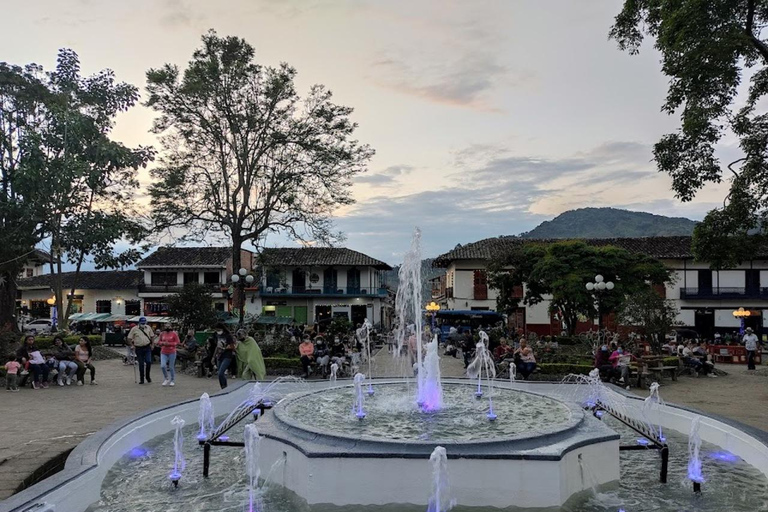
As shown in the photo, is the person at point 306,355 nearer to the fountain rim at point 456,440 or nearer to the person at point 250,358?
the person at point 250,358

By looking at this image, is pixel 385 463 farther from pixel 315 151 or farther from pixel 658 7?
pixel 315 151

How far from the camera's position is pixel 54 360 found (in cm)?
1301

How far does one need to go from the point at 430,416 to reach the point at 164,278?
40731mm

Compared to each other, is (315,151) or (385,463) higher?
(315,151)

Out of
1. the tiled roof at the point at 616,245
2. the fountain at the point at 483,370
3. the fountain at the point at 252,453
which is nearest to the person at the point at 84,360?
the fountain at the point at 483,370

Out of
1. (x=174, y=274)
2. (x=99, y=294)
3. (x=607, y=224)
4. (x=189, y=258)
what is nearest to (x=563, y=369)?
(x=189, y=258)

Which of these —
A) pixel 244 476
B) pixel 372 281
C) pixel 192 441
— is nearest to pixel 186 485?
pixel 244 476

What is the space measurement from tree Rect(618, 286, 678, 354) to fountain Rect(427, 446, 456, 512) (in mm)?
15016

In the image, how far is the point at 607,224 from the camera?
122438 millimetres

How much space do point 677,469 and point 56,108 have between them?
71.5ft

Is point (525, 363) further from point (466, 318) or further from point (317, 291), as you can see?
point (317, 291)

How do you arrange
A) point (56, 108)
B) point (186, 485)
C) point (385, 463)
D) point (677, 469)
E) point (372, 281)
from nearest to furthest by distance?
1. point (385, 463)
2. point (186, 485)
3. point (677, 469)
4. point (56, 108)
5. point (372, 281)

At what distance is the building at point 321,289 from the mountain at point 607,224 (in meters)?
70.9

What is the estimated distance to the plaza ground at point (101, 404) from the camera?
6.05 m
